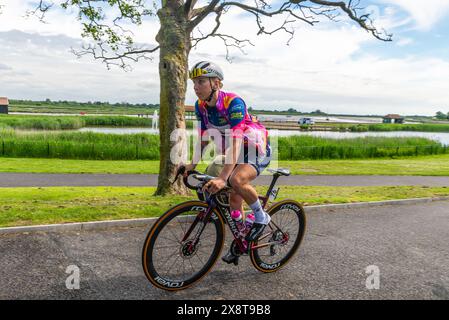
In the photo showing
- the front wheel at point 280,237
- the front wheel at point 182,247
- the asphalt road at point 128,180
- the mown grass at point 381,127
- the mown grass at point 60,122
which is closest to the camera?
the front wheel at point 182,247

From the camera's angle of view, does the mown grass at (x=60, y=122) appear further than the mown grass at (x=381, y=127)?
No

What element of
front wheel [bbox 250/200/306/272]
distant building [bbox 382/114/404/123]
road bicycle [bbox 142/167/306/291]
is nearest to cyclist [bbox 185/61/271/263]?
road bicycle [bbox 142/167/306/291]

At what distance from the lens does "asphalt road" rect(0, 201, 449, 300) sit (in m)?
4.21

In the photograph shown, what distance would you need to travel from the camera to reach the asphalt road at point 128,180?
50.2 ft

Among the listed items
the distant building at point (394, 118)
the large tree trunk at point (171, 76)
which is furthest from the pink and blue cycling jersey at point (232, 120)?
the distant building at point (394, 118)

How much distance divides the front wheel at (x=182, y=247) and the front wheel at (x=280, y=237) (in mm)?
674

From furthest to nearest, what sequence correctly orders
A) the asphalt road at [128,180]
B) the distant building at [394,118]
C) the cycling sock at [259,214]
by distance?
the distant building at [394,118] < the asphalt road at [128,180] < the cycling sock at [259,214]

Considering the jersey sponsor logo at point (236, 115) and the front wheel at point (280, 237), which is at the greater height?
the jersey sponsor logo at point (236, 115)

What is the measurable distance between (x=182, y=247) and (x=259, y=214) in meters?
0.93

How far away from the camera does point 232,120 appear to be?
4.14m

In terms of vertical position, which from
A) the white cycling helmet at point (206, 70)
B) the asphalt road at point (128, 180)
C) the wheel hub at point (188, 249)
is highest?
the white cycling helmet at point (206, 70)

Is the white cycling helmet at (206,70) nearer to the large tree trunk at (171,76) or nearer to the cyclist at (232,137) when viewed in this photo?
the cyclist at (232,137)
